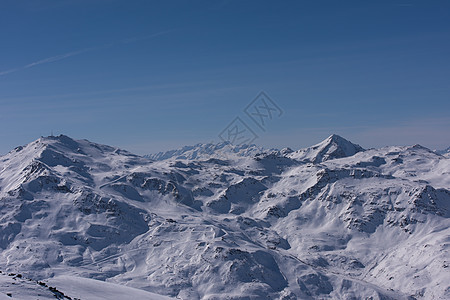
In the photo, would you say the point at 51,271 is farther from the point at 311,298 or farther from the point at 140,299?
the point at 140,299

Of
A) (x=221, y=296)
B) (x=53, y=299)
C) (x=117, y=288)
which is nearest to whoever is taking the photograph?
(x=53, y=299)

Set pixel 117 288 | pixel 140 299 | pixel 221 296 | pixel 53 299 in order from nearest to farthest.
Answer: pixel 53 299 < pixel 140 299 < pixel 117 288 < pixel 221 296

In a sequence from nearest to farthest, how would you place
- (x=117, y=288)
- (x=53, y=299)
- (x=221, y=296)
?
(x=53, y=299) < (x=117, y=288) < (x=221, y=296)

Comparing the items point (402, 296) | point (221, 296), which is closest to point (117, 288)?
point (221, 296)

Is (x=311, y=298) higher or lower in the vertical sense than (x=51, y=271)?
lower

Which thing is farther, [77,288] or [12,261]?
[12,261]

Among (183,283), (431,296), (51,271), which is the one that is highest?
(51,271)

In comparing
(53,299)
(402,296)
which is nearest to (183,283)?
(402,296)

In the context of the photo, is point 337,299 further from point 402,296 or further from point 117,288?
point 117,288

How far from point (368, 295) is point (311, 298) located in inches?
1069

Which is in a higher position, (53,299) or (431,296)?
(53,299)

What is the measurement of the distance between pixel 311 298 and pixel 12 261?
14558 centimetres

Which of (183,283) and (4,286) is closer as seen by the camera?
(4,286)

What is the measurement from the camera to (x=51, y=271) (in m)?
195
